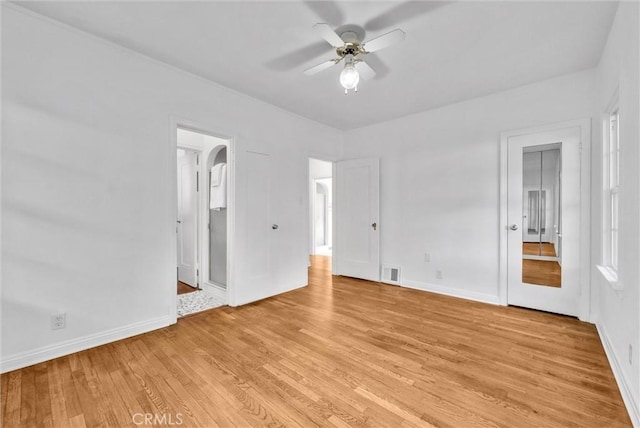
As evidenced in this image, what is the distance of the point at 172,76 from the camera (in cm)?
291

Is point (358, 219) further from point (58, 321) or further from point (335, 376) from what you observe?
point (58, 321)

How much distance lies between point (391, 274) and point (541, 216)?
214 cm

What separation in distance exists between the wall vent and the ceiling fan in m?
2.99

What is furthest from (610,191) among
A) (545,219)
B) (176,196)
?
(176,196)

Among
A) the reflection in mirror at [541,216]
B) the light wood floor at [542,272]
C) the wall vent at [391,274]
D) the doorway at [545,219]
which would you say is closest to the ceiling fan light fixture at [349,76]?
the doorway at [545,219]

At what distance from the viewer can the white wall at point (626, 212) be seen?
1619 millimetres

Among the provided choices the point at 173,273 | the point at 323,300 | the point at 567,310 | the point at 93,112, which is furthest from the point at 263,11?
the point at 567,310

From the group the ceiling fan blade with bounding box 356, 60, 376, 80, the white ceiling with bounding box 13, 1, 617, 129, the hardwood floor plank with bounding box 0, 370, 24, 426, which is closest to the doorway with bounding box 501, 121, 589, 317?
the white ceiling with bounding box 13, 1, 617, 129

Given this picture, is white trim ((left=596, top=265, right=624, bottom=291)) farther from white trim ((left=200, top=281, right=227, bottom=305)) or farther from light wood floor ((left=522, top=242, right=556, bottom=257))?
white trim ((left=200, top=281, right=227, bottom=305))

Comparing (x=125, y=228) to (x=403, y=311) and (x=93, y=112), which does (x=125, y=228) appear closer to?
(x=93, y=112)

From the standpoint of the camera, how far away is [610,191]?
8.47 feet

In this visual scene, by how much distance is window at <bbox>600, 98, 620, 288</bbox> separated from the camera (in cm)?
249

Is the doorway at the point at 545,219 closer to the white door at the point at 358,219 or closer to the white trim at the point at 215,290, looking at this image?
the white door at the point at 358,219

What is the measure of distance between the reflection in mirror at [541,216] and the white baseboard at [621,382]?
816mm
